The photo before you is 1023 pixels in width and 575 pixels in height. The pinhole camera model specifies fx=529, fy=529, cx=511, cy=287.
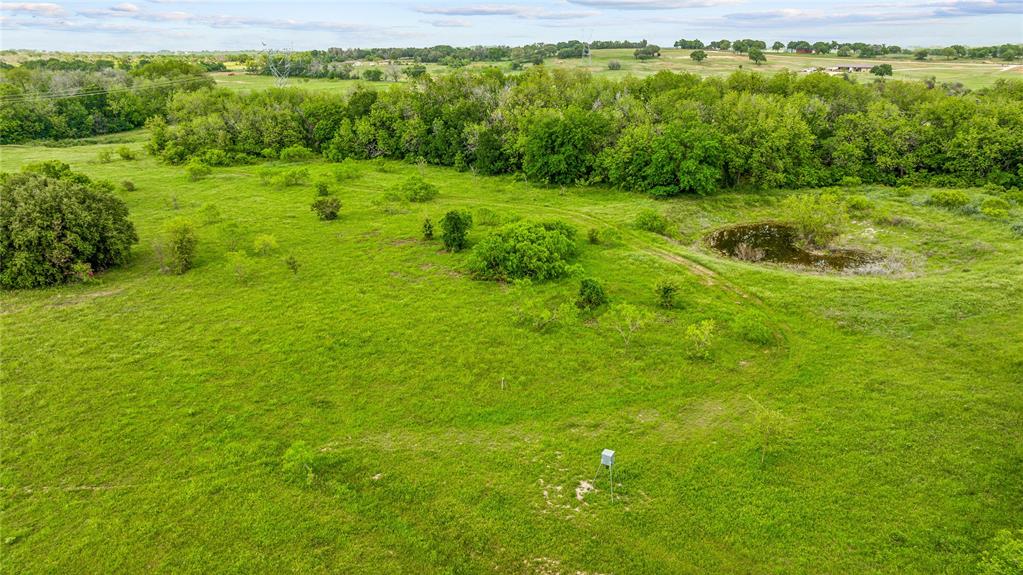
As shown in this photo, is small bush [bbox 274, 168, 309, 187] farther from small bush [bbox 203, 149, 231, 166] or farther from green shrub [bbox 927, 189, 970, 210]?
green shrub [bbox 927, 189, 970, 210]

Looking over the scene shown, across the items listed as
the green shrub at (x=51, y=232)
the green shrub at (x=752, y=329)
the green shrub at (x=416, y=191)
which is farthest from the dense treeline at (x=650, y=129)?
the green shrub at (x=51, y=232)

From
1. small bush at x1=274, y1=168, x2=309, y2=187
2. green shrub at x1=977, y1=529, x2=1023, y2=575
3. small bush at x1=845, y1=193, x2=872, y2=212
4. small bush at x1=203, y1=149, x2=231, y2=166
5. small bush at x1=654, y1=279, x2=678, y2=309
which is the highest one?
small bush at x1=203, y1=149, x2=231, y2=166

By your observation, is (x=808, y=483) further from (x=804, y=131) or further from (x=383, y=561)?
(x=804, y=131)

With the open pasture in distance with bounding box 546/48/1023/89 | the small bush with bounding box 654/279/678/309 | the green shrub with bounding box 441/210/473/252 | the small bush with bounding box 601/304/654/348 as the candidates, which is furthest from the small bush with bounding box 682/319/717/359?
the open pasture in distance with bounding box 546/48/1023/89

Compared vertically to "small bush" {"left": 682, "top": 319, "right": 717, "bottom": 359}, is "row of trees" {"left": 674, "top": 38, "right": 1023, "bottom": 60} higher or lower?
higher

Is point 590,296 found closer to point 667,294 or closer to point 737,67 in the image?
point 667,294

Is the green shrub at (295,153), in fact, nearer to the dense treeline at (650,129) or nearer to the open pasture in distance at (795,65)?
the dense treeline at (650,129)
